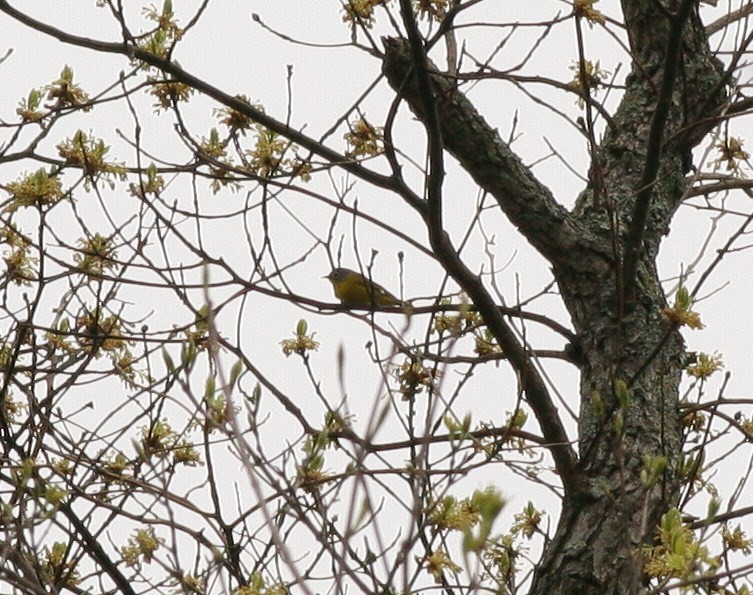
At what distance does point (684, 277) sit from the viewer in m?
3.82

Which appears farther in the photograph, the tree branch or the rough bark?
the rough bark

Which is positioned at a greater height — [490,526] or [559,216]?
[559,216]

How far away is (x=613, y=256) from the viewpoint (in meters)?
4.18

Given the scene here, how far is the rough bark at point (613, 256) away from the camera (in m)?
3.71

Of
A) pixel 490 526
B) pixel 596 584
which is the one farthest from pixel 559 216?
pixel 490 526

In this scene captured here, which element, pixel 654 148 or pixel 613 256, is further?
pixel 613 256

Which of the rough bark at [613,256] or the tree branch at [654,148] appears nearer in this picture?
the tree branch at [654,148]

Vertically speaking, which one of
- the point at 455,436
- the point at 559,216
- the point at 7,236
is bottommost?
the point at 455,436

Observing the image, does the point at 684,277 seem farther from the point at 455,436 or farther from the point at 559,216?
the point at 455,436

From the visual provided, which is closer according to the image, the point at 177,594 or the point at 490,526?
the point at 490,526

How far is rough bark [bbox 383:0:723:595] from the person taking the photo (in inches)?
146

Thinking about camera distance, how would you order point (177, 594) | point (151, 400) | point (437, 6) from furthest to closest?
1. point (151, 400)
2. point (437, 6)
3. point (177, 594)

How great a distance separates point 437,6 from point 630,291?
120 centimetres

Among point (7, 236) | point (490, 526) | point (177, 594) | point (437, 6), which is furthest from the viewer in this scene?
point (7, 236)
